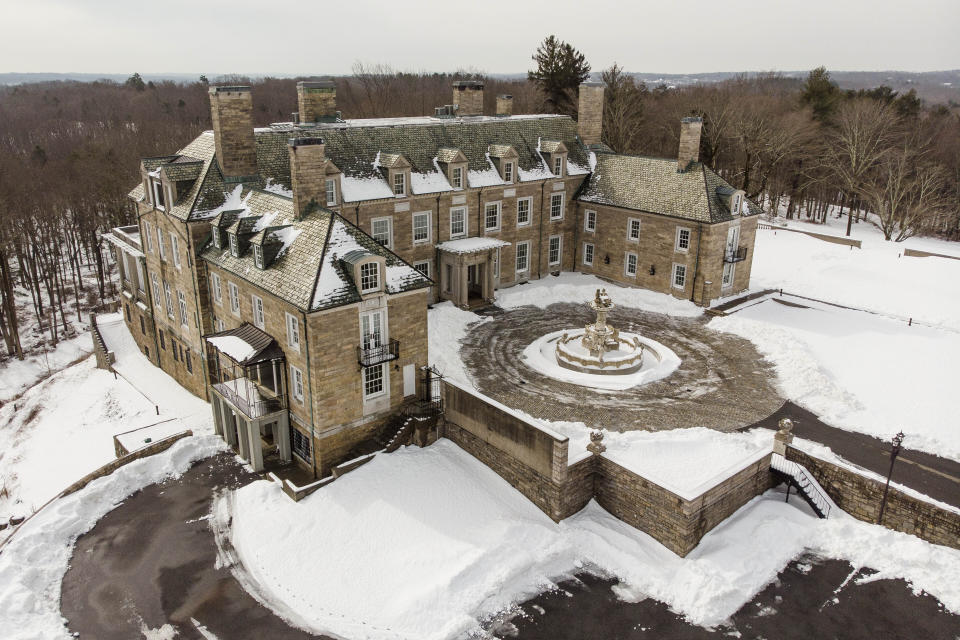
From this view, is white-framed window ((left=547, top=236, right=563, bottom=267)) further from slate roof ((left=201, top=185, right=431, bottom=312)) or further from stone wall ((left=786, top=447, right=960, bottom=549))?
stone wall ((left=786, top=447, right=960, bottom=549))

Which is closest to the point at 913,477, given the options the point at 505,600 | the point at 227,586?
the point at 505,600

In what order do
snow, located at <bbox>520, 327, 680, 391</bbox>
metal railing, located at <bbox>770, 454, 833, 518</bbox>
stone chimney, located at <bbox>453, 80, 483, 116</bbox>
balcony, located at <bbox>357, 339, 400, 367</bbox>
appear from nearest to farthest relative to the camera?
metal railing, located at <bbox>770, 454, 833, 518</bbox> → balcony, located at <bbox>357, 339, 400, 367</bbox> → snow, located at <bbox>520, 327, 680, 391</bbox> → stone chimney, located at <bbox>453, 80, 483, 116</bbox>

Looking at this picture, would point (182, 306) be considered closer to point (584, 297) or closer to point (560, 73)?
point (584, 297)

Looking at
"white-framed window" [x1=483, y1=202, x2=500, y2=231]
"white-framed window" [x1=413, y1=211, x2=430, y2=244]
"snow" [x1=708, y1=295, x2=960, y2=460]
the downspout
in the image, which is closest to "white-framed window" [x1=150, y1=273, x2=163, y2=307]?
"white-framed window" [x1=413, y1=211, x2=430, y2=244]

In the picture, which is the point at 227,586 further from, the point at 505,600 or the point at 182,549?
the point at 505,600

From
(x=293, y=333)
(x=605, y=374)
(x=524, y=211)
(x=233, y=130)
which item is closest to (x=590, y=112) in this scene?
(x=524, y=211)

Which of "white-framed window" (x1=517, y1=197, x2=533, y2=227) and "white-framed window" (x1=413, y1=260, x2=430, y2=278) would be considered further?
"white-framed window" (x1=517, y1=197, x2=533, y2=227)
